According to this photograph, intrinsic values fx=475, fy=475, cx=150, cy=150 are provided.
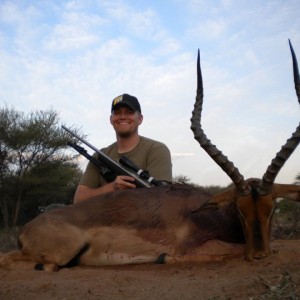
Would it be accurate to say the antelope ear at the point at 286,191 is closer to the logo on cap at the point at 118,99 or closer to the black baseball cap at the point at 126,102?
the black baseball cap at the point at 126,102

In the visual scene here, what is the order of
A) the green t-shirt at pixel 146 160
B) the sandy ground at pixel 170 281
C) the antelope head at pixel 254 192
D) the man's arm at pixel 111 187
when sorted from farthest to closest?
the green t-shirt at pixel 146 160, the man's arm at pixel 111 187, the antelope head at pixel 254 192, the sandy ground at pixel 170 281

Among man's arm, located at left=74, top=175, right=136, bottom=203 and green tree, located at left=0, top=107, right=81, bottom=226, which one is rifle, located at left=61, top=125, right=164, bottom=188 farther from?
green tree, located at left=0, top=107, right=81, bottom=226

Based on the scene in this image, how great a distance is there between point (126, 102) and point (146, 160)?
0.96 m

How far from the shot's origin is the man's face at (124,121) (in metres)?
7.50

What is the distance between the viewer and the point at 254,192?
511cm

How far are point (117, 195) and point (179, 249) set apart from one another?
1.06 metres

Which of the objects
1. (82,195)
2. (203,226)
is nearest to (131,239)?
(203,226)

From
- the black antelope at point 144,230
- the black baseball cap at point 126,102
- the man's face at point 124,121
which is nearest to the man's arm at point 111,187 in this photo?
the black antelope at point 144,230

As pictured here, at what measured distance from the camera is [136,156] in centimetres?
741

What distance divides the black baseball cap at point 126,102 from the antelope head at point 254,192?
2.08 metres

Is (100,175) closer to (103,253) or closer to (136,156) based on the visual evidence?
(136,156)

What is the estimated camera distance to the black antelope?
540cm

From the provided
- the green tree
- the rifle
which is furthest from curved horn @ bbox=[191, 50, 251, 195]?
the green tree

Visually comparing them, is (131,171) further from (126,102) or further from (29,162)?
(29,162)
